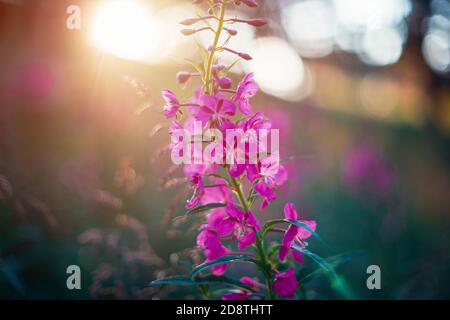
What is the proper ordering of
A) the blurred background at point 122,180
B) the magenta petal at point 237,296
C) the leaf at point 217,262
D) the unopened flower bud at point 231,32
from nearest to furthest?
the leaf at point 217,262 → the unopened flower bud at point 231,32 → the magenta petal at point 237,296 → the blurred background at point 122,180

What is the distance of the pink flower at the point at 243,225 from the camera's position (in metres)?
1.53

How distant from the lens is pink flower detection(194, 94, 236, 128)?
4.82 ft

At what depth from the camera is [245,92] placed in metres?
1.53

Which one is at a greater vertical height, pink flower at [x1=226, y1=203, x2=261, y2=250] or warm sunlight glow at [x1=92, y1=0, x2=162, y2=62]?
warm sunlight glow at [x1=92, y1=0, x2=162, y2=62]

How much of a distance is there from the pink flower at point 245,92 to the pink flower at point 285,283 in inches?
19.2

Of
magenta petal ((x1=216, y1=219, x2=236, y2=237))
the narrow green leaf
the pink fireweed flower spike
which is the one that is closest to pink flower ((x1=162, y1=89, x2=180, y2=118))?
the pink fireweed flower spike

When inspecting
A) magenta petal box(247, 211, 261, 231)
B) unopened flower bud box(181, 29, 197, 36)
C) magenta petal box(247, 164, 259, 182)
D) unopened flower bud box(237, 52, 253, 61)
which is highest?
unopened flower bud box(181, 29, 197, 36)

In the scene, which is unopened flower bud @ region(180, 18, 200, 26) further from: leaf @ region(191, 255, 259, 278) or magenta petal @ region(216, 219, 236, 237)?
leaf @ region(191, 255, 259, 278)

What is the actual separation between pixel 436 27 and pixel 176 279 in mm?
5999

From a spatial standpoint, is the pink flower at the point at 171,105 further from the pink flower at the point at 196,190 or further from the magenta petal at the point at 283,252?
the magenta petal at the point at 283,252

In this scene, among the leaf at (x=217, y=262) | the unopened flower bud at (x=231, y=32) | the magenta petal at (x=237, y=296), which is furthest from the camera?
the magenta petal at (x=237, y=296)

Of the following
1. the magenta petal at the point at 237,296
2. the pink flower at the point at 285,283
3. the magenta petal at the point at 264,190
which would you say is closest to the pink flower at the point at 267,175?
the magenta petal at the point at 264,190

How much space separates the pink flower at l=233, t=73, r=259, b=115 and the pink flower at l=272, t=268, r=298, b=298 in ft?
1.60

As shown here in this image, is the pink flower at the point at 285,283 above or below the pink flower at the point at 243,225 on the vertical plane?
below
